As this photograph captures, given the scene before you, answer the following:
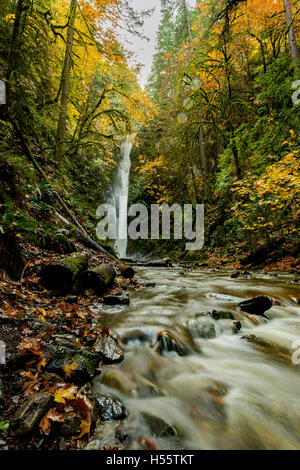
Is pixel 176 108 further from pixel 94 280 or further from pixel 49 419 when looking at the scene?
pixel 49 419

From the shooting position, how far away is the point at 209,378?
2.47m

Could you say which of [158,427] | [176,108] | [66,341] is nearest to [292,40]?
[176,108]

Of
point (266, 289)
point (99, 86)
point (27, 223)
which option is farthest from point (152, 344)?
point (99, 86)

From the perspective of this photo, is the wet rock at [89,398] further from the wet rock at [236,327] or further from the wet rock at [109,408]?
the wet rock at [236,327]

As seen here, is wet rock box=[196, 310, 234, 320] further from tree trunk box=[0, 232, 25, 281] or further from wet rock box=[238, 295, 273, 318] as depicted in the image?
tree trunk box=[0, 232, 25, 281]

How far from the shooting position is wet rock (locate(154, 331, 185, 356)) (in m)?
2.89

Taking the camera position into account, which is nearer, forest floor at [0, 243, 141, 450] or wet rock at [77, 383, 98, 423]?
forest floor at [0, 243, 141, 450]

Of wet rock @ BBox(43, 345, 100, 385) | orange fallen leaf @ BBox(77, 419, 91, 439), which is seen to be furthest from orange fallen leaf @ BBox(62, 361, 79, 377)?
orange fallen leaf @ BBox(77, 419, 91, 439)

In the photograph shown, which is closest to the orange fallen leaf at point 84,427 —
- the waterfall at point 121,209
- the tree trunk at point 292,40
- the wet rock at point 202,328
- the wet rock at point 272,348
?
the wet rock at point 202,328

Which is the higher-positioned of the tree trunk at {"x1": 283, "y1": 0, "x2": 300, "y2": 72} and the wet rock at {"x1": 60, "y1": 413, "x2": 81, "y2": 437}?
the tree trunk at {"x1": 283, "y1": 0, "x2": 300, "y2": 72}

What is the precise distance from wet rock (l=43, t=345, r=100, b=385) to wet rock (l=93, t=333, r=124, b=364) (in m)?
0.21

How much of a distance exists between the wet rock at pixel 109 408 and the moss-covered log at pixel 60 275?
221cm

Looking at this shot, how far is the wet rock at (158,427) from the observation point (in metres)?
1.69
